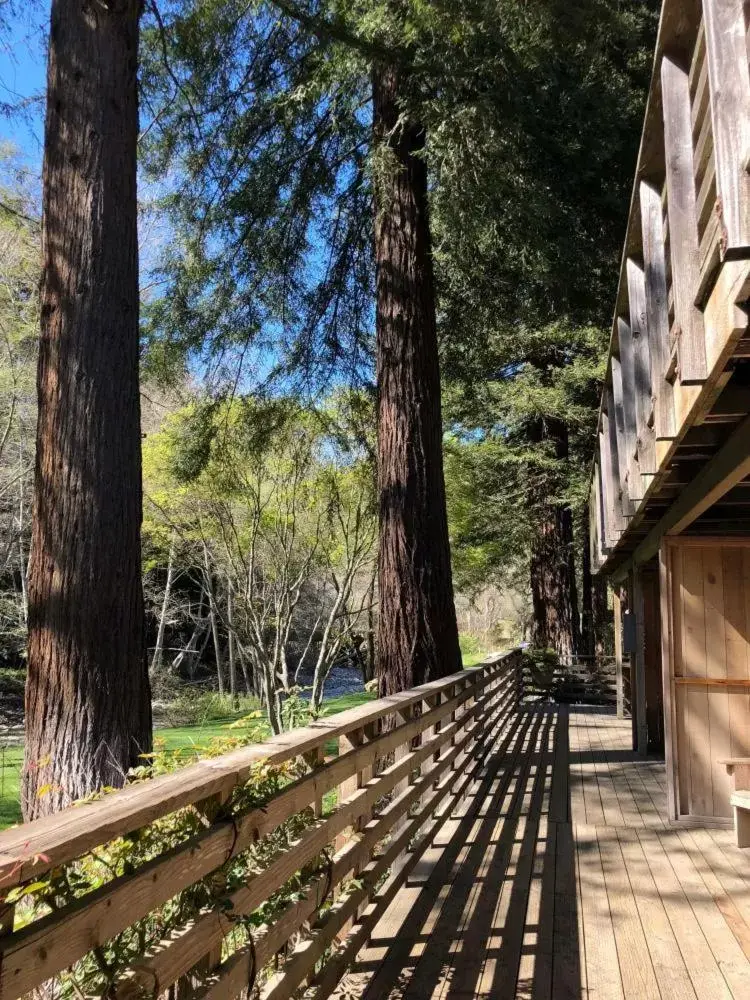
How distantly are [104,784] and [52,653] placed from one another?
1.98 ft

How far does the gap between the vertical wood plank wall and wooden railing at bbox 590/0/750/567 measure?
4.68 ft

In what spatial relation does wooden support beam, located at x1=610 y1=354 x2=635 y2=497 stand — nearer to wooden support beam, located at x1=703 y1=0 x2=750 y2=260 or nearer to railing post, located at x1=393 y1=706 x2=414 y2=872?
railing post, located at x1=393 y1=706 x2=414 y2=872

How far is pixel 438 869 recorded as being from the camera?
446 cm

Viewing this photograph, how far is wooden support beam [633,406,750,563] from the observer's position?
320cm

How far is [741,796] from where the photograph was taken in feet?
16.4

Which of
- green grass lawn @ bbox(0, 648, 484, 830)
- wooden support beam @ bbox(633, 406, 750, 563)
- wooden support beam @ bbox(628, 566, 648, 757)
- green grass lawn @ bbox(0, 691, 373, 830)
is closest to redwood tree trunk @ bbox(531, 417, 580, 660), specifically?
green grass lawn @ bbox(0, 648, 484, 830)

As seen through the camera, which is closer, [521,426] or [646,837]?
[646,837]

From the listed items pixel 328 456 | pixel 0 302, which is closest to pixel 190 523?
pixel 328 456

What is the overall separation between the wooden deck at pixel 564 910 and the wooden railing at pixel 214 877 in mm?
270

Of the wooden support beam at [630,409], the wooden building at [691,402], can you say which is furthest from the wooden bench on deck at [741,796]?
the wooden support beam at [630,409]

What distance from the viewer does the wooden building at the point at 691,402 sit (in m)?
2.02

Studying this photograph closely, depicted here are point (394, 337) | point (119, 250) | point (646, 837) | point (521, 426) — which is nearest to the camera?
point (119, 250)

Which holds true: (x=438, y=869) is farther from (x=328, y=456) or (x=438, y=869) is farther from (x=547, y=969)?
(x=328, y=456)

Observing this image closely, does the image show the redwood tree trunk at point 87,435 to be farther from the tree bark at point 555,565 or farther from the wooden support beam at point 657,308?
the tree bark at point 555,565
